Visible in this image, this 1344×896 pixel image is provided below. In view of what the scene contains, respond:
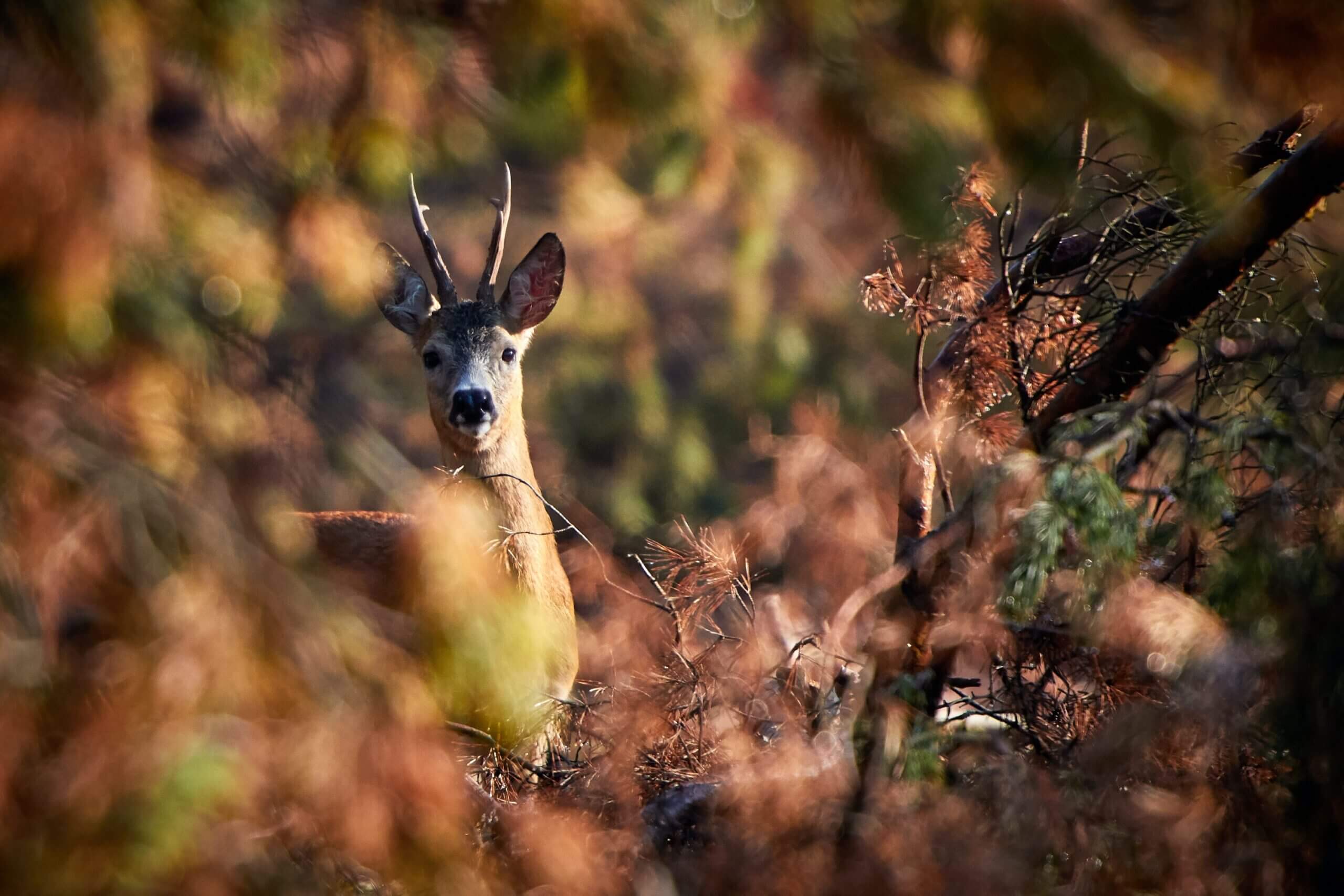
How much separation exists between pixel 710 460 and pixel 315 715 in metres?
9.02

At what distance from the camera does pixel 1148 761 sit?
288 cm

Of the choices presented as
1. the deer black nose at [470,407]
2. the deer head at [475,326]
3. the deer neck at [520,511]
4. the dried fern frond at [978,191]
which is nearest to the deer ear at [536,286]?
the deer head at [475,326]

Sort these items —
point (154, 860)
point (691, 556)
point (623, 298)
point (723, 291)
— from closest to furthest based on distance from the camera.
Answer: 1. point (154, 860)
2. point (691, 556)
3. point (623, 298)
4. point (723, 291)

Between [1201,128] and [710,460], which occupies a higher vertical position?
[710,460]

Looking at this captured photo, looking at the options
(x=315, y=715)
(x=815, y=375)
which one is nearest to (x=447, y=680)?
(x=315, y=715)

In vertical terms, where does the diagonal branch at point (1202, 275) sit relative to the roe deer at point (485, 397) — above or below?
below

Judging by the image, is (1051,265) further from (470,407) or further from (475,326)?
(475,326)

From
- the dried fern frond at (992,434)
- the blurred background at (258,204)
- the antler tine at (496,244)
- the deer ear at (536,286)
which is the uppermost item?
the deer ear at (536,286)

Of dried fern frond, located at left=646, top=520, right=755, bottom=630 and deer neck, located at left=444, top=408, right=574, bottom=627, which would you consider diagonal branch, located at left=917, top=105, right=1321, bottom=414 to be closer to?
dried fern frond, located at left=646, top=520, right=755, bottom=630

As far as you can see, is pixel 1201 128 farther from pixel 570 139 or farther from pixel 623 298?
pixel 623 298

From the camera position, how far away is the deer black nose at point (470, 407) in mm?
5258

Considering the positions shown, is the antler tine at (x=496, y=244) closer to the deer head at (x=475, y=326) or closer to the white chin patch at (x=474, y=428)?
the deer head at (x=475, y=326)

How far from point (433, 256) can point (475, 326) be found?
1.49ft

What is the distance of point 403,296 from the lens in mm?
5977
